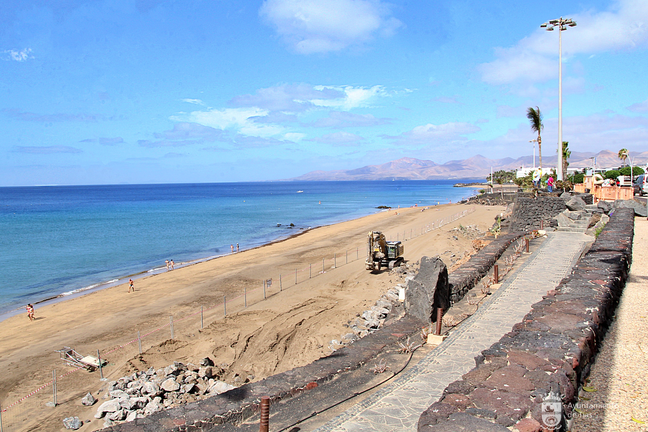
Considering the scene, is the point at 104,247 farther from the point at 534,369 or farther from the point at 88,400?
the point at 534,369

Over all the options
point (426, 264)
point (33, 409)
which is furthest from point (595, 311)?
point (33, 409)

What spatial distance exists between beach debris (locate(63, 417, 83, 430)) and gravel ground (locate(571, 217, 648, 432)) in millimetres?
10093

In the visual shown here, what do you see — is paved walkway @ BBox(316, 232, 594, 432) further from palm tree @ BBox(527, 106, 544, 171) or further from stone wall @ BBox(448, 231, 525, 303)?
palm tree @ BBox(527, 106, 544, 171)

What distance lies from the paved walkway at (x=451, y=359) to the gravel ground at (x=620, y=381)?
6.42ft

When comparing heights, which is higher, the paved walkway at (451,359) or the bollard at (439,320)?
the bollard at (439,320)

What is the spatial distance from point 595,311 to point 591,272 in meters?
2.77

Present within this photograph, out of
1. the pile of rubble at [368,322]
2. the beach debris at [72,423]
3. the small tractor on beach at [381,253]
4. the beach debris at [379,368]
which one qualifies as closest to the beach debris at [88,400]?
the beach debris at [72,423]

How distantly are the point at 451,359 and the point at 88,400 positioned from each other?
914cm

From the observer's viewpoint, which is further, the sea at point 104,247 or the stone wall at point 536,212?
the sea at point 104,247

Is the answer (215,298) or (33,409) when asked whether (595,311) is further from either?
(215,298)

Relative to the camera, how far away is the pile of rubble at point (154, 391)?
936 centimetres

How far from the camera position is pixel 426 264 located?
1062 cm

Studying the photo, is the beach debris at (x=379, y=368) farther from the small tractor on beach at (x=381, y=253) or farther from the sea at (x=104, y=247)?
the sea at (x=104, y=247)

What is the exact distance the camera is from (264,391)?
6.60 m
